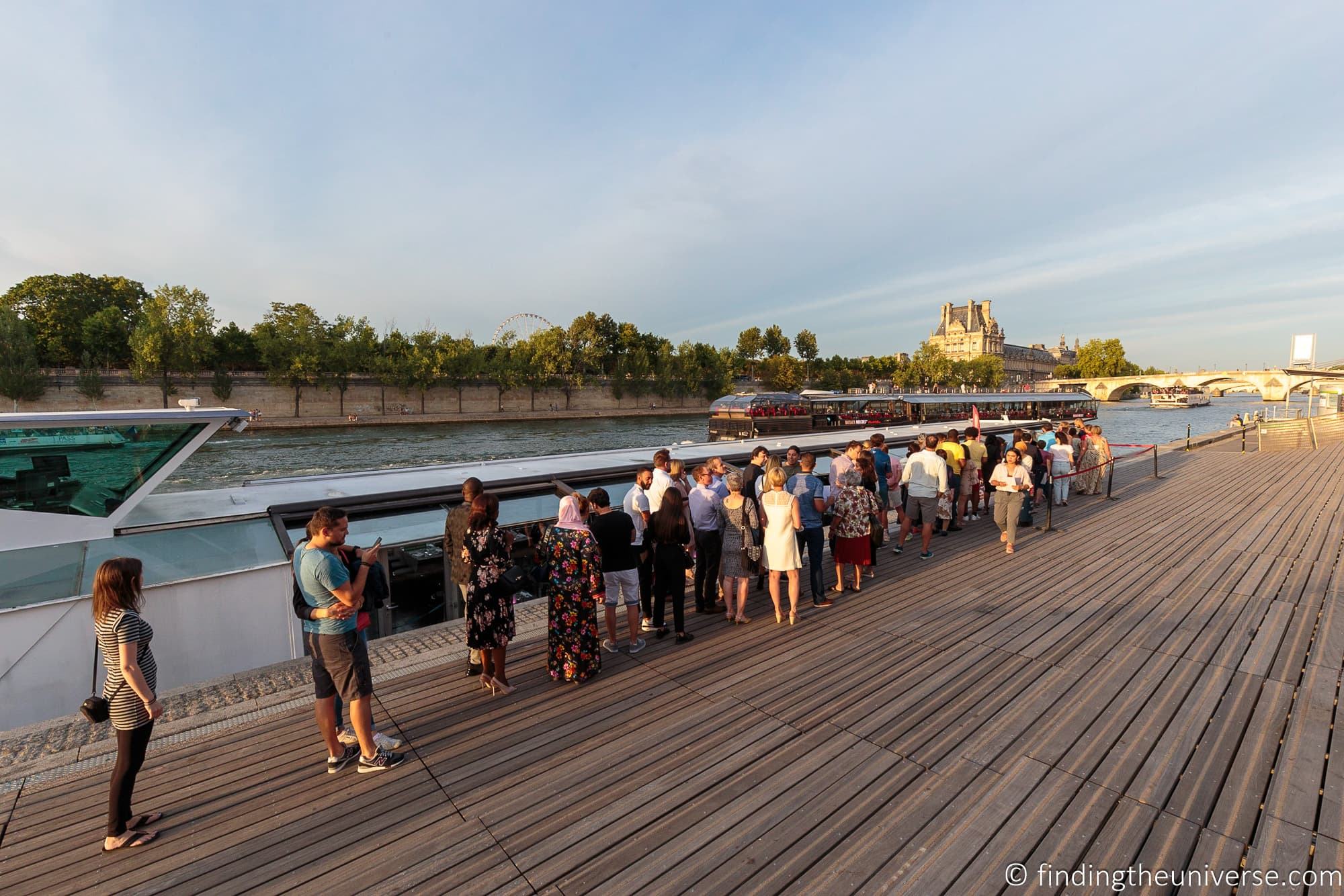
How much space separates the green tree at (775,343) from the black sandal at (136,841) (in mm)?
102502

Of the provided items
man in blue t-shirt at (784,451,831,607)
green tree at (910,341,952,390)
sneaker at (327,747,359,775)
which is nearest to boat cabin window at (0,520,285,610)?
sneaker at (327,747,359,775)

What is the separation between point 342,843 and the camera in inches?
120

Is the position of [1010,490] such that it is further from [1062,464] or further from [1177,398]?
[1177,398]

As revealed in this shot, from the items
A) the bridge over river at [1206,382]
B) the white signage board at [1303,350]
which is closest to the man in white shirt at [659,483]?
the white signage board at [1303,350]

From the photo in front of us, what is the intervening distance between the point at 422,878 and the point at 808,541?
448cm

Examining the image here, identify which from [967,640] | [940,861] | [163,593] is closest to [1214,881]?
[940,861]

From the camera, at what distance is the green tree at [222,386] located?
54.5m

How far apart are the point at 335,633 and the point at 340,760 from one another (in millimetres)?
909

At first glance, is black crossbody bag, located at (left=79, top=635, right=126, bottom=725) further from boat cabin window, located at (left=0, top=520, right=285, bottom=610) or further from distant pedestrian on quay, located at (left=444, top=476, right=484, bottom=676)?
boat cabin window, located at (left=0, top=520, right=285, bottom=610)

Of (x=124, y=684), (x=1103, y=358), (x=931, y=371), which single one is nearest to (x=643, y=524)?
(x=124, y=684)

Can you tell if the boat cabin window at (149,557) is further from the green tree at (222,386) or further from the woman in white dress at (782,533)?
the green tree at (222,386)

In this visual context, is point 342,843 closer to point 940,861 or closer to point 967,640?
point 940,861

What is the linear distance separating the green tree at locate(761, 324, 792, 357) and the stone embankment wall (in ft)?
83.1

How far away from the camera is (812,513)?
20.4 ft
